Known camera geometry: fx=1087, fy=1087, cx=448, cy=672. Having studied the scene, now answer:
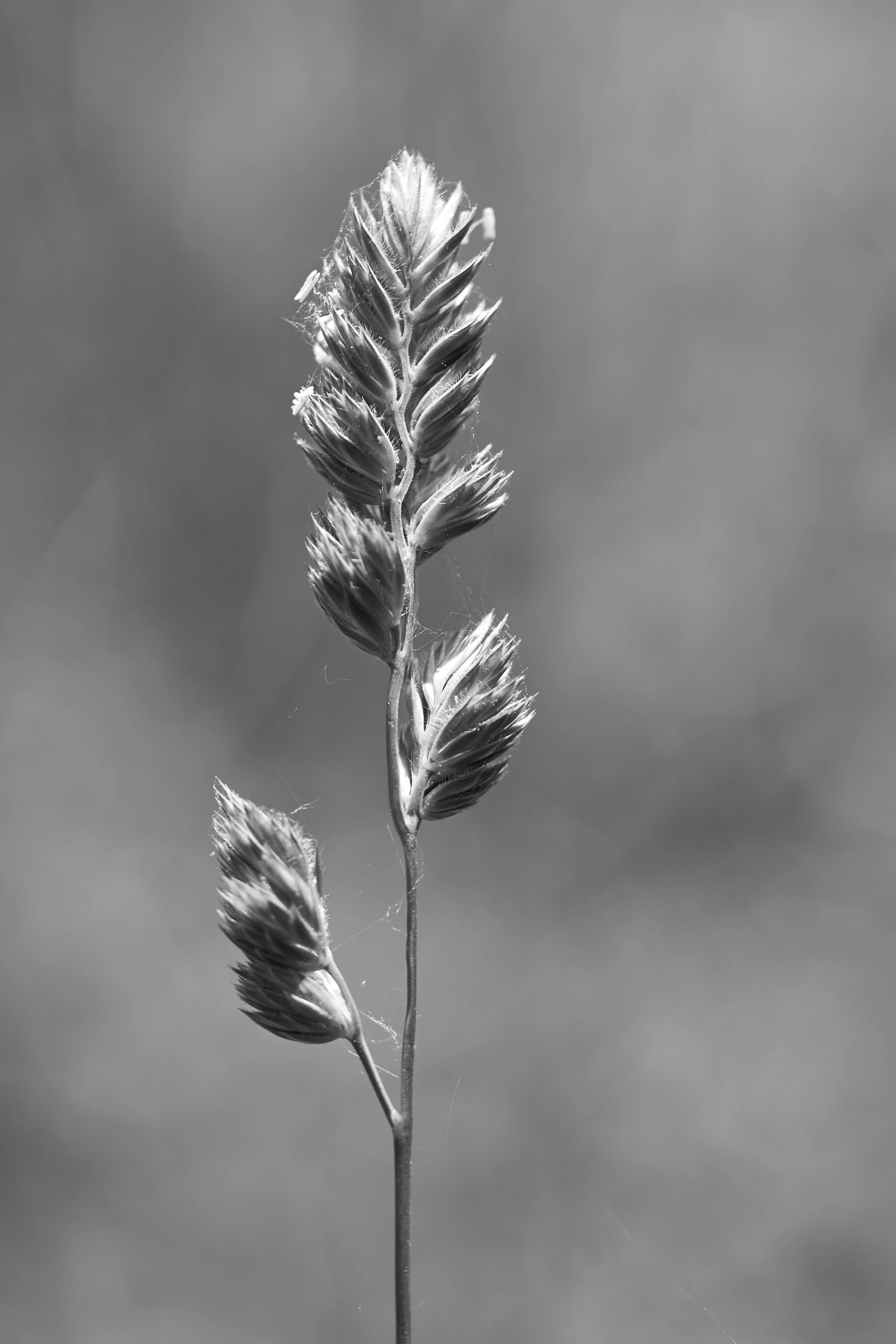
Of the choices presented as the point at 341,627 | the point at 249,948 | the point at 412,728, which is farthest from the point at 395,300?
the point at 249,948

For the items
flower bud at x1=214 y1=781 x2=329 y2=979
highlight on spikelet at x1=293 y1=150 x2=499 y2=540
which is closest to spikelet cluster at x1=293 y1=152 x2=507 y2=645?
highlight on spikelet at x1=293 y1=150 x2=499 y2=540

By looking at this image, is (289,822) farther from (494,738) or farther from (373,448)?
(373,448)

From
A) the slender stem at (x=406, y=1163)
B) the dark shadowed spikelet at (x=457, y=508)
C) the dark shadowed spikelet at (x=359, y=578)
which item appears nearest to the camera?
the slender stem at (x=406, y=1163)

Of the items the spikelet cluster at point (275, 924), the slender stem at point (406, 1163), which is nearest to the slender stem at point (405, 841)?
the slender stem at point (406, 1163)

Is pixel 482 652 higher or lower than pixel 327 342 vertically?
lower

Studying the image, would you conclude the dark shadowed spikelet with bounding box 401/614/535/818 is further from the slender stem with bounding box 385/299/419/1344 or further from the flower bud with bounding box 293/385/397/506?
the flower bud with bounding box 293/385/397/506

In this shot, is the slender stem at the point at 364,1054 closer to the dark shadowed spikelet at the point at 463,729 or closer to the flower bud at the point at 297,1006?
the flower bud at the point at 297,1006

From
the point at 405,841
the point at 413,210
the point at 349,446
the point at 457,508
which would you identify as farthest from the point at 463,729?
the point at 413,210

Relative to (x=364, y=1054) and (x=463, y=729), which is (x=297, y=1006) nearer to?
(x=364, y=1054)
